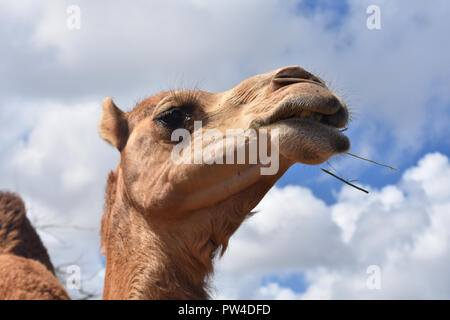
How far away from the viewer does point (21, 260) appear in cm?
589

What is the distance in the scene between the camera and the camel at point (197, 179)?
3.67 m

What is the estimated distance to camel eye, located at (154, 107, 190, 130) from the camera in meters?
4.26

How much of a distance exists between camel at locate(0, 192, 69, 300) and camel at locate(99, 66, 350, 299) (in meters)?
1.34

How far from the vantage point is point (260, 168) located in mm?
3797

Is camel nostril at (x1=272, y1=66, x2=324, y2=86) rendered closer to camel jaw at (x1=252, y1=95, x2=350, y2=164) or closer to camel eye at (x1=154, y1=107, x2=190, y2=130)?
camel jaw at (x1=252, y1=95, x2=350, y2=164)

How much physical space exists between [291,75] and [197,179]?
110 centimetres

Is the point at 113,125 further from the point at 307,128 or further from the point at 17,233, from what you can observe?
the point at 17,233

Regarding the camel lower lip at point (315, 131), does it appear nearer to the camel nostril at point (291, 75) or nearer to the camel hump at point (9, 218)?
the camel nostril at point (291, 75)

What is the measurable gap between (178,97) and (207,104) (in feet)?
0.87

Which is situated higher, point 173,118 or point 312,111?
point 173,118

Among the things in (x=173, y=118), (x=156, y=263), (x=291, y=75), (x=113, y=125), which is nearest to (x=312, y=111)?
(x=291, y=75)

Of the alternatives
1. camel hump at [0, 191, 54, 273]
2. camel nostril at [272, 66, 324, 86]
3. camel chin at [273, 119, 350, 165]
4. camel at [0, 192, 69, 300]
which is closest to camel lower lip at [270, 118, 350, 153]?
camel chin at [273, 119, 350, 165]
